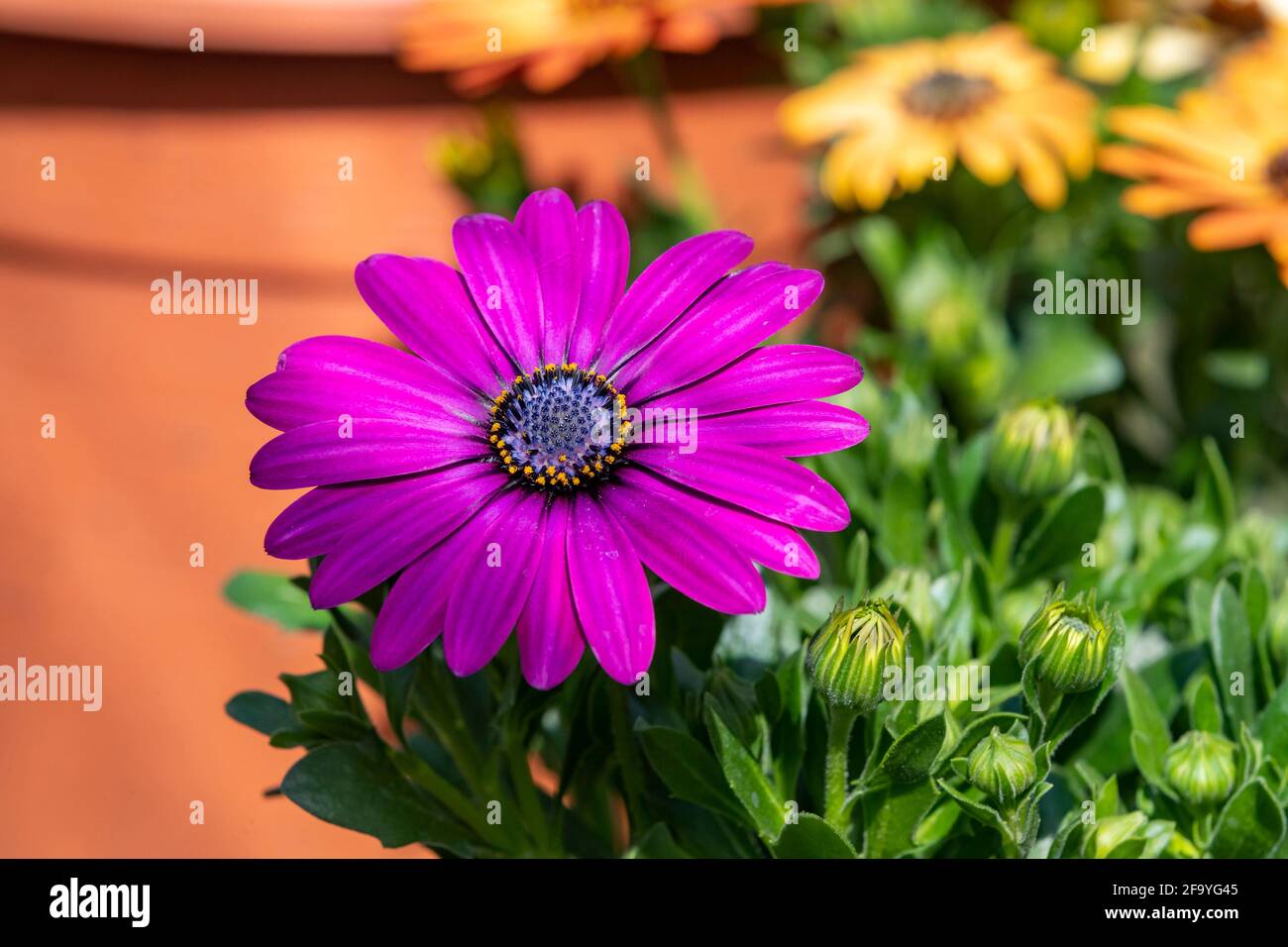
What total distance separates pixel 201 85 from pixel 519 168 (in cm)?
26

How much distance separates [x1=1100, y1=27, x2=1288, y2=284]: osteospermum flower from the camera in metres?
0.73

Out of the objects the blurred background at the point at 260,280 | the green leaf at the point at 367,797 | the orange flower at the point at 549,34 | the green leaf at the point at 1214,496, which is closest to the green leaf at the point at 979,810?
the green leaf at the point at 367,797

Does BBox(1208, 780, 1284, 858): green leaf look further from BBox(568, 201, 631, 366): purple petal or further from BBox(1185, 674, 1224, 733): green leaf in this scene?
BBox(568, 201, 631, 366): purple petal

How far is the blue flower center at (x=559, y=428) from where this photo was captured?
0.47 meters

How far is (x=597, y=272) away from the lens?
19.0 inches

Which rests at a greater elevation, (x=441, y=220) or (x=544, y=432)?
(x=441, y=220)

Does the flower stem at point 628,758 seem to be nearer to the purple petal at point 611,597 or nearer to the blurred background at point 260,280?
the purple petal at point 611,597

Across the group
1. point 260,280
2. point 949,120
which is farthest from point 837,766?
point 260,280

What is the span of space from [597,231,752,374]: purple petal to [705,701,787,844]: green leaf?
5.9 inches

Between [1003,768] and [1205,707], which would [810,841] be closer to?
[1003,768]

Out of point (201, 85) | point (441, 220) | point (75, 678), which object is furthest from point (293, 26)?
point (75, 678)

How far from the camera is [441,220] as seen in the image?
1.05 metres

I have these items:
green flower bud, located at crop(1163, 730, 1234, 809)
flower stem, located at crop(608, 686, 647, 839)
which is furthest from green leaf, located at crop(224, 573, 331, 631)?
green flower bud, located at crop(1163, 730, 1234, 809)
